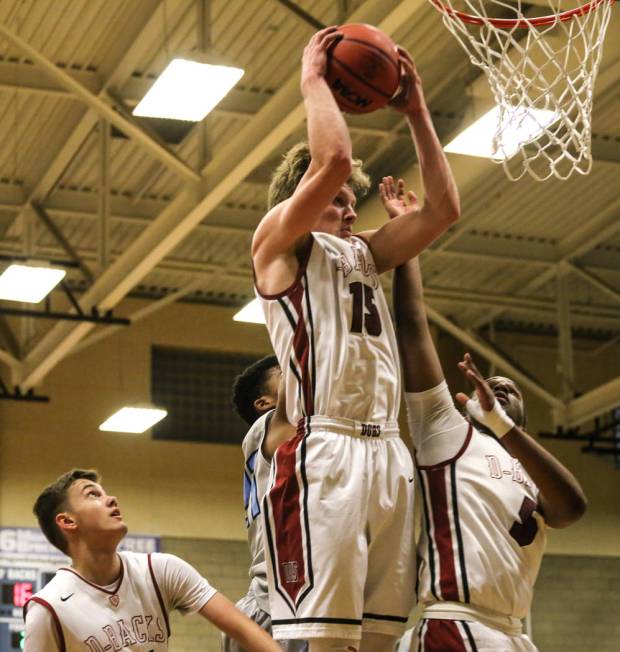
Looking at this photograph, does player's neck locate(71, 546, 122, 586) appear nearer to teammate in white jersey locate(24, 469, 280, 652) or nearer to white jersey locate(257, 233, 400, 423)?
teammate in white jersey locate(24, 469, 280, 652)

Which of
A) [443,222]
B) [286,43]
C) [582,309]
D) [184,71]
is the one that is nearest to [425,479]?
[443,222]

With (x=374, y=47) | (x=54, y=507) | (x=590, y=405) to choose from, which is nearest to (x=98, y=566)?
(x=54, y=507)

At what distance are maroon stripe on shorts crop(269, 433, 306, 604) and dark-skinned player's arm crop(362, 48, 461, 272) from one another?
69 centimetres

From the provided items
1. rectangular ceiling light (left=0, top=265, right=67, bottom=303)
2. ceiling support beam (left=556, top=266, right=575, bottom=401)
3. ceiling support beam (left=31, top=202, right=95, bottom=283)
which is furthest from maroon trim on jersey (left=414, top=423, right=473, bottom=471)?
ceiling support beam (left=556, top=266, right=575, bottom=401)

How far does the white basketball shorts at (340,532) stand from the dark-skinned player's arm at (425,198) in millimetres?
574

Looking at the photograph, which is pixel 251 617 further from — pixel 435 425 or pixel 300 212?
pixel 300 212

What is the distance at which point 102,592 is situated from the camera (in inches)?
215

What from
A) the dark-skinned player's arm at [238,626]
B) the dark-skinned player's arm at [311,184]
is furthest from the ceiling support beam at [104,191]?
the dark-skinned player's arm at [311,184]

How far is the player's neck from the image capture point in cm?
555

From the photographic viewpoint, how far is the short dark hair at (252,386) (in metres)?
6.05

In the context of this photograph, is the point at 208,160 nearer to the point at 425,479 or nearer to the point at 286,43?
the point at 286,43

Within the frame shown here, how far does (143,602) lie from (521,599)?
186 cm

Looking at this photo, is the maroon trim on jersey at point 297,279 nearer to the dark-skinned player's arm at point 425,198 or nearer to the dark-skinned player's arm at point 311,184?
the dark-skinned player's arm at point 311,184

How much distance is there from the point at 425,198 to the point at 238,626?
5.86 ft
